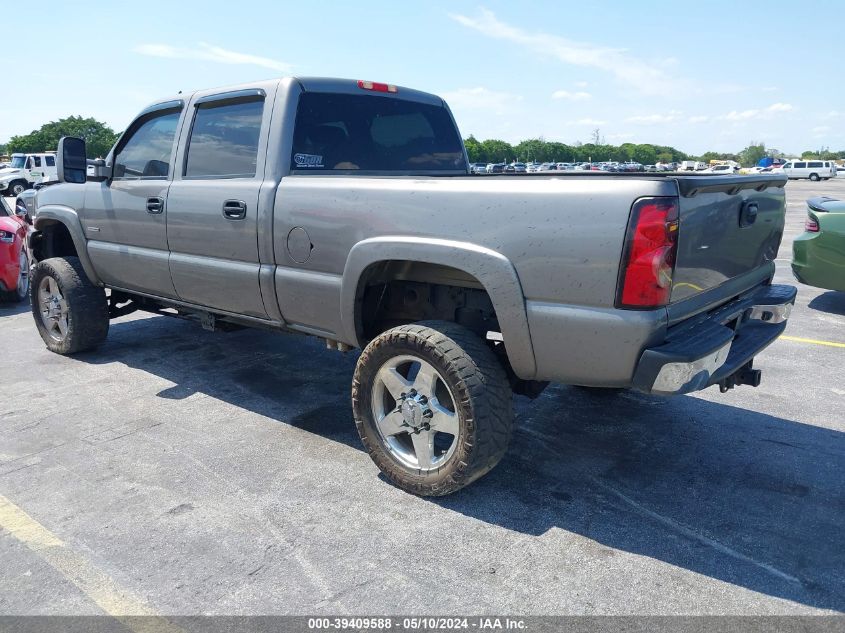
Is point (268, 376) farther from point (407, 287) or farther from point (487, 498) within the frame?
point (487, 498)

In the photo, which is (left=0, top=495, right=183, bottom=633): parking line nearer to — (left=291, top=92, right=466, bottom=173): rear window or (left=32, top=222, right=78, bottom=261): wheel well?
(left=291, top=92, right=466, bottom=173): rear window

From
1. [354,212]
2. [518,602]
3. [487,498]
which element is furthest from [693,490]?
[354,212]

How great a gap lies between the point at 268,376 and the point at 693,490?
3.16 metres

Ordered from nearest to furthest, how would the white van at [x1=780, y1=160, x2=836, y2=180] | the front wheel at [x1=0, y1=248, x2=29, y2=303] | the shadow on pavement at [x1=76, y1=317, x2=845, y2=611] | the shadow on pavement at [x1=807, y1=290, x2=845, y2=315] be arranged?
the shadow on pavement at [x1=76, y1=317, x2=845, y2=611] < the shadow on pavement at [x1=807, y1=290, x2=845, y2=315] < the front wheel at [x1=0, y1=248, x2=29, y2=303] < the white van at [x1=780, y1=160, x2=836, y2=180]

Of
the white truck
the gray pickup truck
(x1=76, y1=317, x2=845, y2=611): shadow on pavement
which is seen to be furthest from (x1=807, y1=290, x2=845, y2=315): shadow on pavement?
the white truck

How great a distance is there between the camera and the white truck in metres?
29.8

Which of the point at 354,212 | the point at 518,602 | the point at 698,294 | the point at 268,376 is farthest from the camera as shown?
the point at 268,376

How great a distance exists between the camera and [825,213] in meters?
6.82

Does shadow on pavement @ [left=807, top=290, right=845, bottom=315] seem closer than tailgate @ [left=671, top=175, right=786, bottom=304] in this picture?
No

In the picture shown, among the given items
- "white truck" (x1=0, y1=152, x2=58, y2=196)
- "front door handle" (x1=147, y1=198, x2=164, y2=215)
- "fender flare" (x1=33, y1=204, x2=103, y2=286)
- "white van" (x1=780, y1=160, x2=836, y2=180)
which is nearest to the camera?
"front door handle" (x1=147, y1=198, x2=164, y2=215)

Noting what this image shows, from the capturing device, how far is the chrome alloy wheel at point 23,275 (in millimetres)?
8031

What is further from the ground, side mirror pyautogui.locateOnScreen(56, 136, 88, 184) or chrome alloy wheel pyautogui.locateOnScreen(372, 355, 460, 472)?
side mirror pyautogui.locateOnScreen(56, 136, 88, 184)

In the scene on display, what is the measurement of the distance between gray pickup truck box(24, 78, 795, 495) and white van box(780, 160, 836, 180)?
62294 mm

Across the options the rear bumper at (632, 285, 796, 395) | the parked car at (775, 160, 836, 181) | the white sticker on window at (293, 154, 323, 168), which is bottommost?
the rear bumper at (632, 285, 796, 395)
